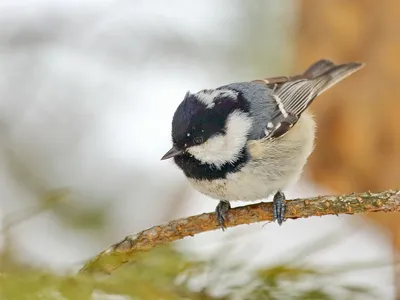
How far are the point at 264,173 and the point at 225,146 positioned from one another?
0.06 metres

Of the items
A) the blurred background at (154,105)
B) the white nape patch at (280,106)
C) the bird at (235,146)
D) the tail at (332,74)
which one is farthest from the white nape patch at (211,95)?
the blurred background at (154,105)

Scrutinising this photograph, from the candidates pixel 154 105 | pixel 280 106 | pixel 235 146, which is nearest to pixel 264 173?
pixel 235 146

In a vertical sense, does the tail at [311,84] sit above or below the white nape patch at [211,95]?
above

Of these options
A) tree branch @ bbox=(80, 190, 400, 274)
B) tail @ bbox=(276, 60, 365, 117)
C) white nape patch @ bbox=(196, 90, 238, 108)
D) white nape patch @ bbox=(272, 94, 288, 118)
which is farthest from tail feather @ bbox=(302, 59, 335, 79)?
tree branch @ bbox=(80, 190, 400, 274)

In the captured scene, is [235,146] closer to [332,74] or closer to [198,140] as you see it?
[198,140]

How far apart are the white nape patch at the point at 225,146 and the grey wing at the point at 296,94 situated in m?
0.07

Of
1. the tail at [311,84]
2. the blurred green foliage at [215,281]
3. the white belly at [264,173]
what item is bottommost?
the blurred green foliage at [215,281]

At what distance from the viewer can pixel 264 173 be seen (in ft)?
2.50

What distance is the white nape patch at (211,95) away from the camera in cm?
73

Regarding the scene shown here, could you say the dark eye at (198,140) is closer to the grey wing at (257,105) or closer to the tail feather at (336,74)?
the grey wing at (257,105)

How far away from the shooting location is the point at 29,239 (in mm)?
1051

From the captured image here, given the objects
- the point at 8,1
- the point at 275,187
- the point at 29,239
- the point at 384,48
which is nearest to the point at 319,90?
the point at 275,187

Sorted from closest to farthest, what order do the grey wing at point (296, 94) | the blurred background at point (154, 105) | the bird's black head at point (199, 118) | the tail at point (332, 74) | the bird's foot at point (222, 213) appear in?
the bird's foot at point (222, 213), the bird's black head at point (199, 118), the grey wing at point (296, 94), the tail at point (332, 74), the blurred background at point (154, 105)

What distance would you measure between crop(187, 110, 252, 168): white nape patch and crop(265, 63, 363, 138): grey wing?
0.07 meters
